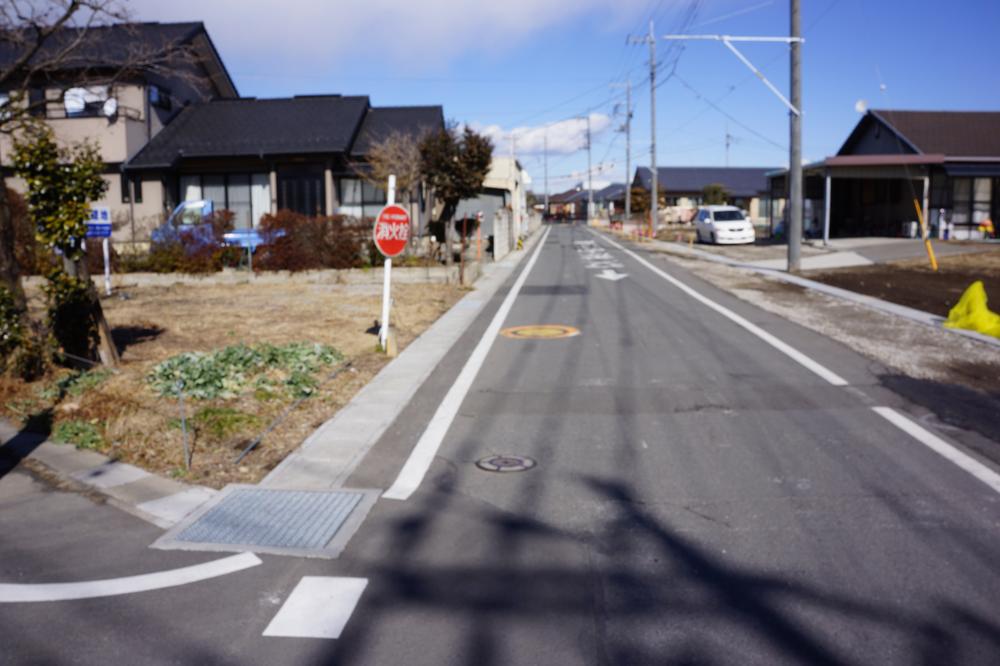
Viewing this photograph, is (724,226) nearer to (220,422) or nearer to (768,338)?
(768,338)

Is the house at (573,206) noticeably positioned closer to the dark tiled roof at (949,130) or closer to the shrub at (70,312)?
the dark tiled roof at (949,130)

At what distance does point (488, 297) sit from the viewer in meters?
19.8

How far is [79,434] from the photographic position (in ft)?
25.7

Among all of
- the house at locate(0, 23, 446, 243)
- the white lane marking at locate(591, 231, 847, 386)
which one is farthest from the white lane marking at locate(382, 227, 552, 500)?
the house at locate(0, 23, 446, 243)

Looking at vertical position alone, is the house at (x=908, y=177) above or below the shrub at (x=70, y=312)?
above

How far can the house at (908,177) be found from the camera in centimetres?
3409

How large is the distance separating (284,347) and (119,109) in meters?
23.2

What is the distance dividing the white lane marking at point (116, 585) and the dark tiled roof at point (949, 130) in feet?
125

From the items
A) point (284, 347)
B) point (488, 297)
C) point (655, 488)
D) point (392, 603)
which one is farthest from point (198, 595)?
point (488, 297)

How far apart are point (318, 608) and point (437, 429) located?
12.1ft

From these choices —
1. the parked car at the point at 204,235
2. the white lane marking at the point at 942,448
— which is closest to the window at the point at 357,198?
the parked car at the point at 204,235

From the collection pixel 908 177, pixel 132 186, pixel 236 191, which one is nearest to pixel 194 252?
pixel 236 191

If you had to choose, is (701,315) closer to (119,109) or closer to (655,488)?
(655,488)

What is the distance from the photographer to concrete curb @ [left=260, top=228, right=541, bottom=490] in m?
6.72
